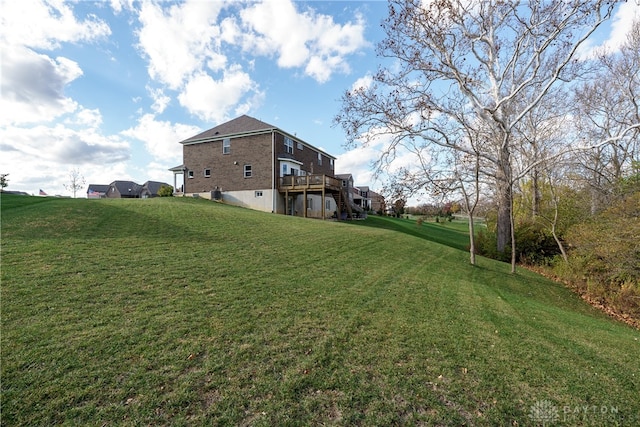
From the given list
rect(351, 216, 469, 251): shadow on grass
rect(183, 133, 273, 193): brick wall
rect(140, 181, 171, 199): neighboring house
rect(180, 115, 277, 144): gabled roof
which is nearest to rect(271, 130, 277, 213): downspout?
rect(183, 133, 273, 193): brick wall

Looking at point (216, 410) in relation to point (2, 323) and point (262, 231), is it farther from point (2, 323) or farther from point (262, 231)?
point (262, 231)

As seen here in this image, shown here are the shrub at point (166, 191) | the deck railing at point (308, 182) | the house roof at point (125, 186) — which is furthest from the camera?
the house roof at point (125, 186)

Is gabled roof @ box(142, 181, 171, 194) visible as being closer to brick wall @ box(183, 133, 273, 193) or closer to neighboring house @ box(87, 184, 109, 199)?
neighboring house @ box(87, 184, 109, 199)

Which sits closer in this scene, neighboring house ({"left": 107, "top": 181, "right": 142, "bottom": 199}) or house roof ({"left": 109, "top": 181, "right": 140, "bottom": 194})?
neighboring house ({"left": 107, "top": 181, "right": 142, "bottom": 199})

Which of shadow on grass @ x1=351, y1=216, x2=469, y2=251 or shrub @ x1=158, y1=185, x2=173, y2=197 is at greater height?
shrub @ x1=158, y1=185, x2=173, y2=197

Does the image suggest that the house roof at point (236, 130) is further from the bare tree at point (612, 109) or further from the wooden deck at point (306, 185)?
the bare tree at point (612, 109)

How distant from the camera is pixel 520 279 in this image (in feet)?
36.8

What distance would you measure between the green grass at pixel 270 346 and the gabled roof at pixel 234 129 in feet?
64.8

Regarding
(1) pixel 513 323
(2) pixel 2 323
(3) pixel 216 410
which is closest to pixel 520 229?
(1) pixel 513 323

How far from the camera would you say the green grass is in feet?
9.50

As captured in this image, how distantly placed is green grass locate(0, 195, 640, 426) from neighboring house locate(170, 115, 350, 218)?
1730cm

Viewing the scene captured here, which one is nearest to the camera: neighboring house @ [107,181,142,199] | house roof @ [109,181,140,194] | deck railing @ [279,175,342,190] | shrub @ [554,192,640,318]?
shrub @ [554,192,640,318]

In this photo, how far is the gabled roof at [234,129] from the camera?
26134mm

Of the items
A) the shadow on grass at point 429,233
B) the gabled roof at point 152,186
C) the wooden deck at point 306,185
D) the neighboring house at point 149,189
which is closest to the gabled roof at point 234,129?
the wooden deck at point 306,185
